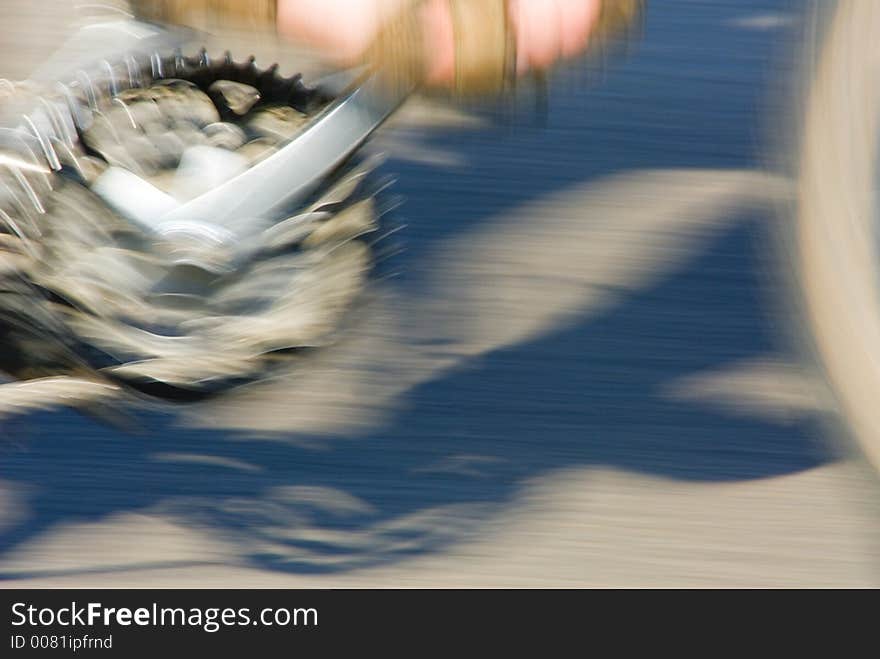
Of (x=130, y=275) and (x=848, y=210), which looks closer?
(x=848, y=210)

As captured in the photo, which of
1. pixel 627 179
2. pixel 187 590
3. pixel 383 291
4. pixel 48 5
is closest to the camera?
pixel 187 590

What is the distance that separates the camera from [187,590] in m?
1.02

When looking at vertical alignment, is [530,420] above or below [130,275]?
below

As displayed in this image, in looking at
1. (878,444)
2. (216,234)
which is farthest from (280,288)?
(878,444)

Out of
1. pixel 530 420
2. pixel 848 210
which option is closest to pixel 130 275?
pixel 530 420

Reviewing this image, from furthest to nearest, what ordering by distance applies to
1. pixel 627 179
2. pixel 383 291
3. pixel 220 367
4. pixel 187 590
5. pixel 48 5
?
pixel 48 5 → pixel 627 179 → pixel 383 291 → pixel 220 367 → pixel 187 590

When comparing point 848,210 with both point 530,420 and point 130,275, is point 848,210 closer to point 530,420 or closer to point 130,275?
point 530,420

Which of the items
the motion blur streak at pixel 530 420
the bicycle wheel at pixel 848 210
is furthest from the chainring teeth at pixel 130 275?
the bicycle wheel at pixel 848 210

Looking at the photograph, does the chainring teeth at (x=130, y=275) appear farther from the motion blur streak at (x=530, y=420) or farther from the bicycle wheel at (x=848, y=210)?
the bicycle wheel at (x=848, y=210)

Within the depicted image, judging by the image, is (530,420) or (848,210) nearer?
(848,210)

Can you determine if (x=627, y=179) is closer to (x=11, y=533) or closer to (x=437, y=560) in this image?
(x=437, y=560)

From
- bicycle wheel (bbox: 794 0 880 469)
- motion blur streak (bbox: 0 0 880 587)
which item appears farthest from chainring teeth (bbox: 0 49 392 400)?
bicycle wheel (bbox: 794 0 880 469)

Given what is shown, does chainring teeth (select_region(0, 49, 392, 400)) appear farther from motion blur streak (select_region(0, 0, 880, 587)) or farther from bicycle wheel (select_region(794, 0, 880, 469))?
bicycle wheel (select_region(794, 0, 880, 469))

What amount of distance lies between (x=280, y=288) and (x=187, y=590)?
1.04 ft
